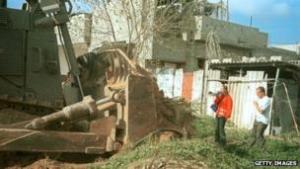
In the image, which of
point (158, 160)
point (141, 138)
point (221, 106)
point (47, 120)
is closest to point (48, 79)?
point (47, 120)

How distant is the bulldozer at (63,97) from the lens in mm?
9023

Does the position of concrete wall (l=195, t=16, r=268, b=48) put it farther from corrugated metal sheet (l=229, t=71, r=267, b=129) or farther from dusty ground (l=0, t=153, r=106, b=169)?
dusty ground (l=0, t=153, r=106, b=169)

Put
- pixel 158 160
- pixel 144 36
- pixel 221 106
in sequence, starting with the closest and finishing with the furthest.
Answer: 1. pixel 158 160
2. pixel 221 106
3. pixel 144 36

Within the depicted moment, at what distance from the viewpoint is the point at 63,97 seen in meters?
10.1

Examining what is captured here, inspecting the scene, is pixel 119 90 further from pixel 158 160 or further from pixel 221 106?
pixel 221 106

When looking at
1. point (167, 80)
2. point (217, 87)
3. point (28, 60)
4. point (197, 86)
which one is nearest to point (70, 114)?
point (28, 60)

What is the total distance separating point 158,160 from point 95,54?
149 inches

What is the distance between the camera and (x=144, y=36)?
81.0 ft

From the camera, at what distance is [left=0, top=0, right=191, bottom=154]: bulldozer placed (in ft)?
29.6

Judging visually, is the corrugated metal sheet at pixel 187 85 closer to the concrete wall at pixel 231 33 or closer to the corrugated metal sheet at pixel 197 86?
the corrugated metal sheet at pixel 197 86

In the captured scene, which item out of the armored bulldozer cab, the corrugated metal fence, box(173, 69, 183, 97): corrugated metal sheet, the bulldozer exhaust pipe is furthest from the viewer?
box(173, 69, 183, 97): corrugated metal sheet

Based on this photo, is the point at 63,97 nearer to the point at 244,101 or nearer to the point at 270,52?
the point at 244,101

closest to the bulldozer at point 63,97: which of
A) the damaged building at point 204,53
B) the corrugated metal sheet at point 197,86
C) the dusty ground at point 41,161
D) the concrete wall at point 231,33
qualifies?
the dusty ground at point 41,161

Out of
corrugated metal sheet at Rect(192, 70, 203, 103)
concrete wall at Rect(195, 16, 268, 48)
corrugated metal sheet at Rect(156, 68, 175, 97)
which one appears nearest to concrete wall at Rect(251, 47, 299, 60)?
→ concrete wall at Rect(195, 16, 268, 48)
